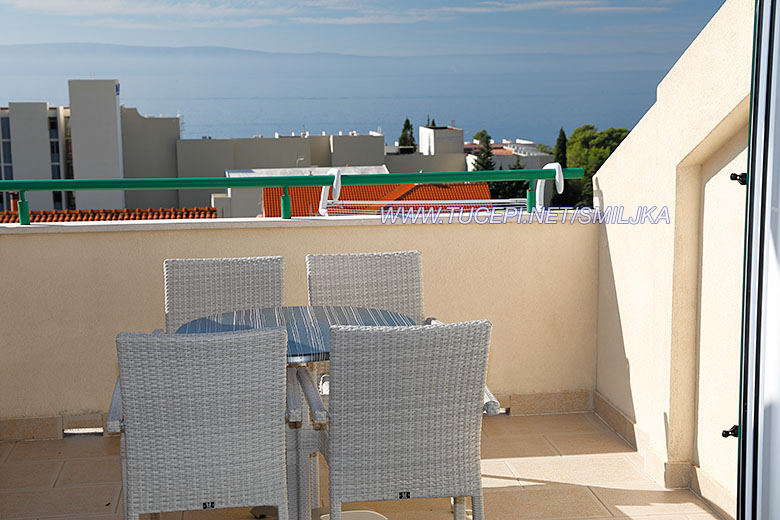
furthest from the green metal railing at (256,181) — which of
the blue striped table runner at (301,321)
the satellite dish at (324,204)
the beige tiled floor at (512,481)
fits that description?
the beige tiled floor at (512,481)

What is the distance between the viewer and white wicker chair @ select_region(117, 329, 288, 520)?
77.0 inches

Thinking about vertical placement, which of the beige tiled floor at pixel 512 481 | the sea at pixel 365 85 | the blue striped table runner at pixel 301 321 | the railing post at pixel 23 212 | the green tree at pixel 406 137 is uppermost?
the sea at pixel 365 85

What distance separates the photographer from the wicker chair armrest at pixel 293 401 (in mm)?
2166

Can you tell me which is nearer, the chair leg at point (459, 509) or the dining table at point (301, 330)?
the dining table at point (301, 330)

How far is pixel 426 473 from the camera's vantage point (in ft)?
7.13

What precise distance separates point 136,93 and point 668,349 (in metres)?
47.3

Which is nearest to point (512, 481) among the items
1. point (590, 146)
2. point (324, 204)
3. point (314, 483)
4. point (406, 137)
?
point (314, 483)

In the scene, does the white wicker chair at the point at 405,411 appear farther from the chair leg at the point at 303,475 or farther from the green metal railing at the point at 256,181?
the green metal railing at the point at 256,181

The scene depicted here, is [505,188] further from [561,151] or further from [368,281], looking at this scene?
[368,281]

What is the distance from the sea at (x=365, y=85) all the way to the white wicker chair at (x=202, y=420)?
4416 cm

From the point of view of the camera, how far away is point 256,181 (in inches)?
137

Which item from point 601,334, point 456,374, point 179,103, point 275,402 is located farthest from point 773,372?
point 179,103

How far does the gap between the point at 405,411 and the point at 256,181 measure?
1.66 m

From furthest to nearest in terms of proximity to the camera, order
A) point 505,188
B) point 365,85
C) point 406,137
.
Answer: point 365,85
point 406,137
point 505,188
